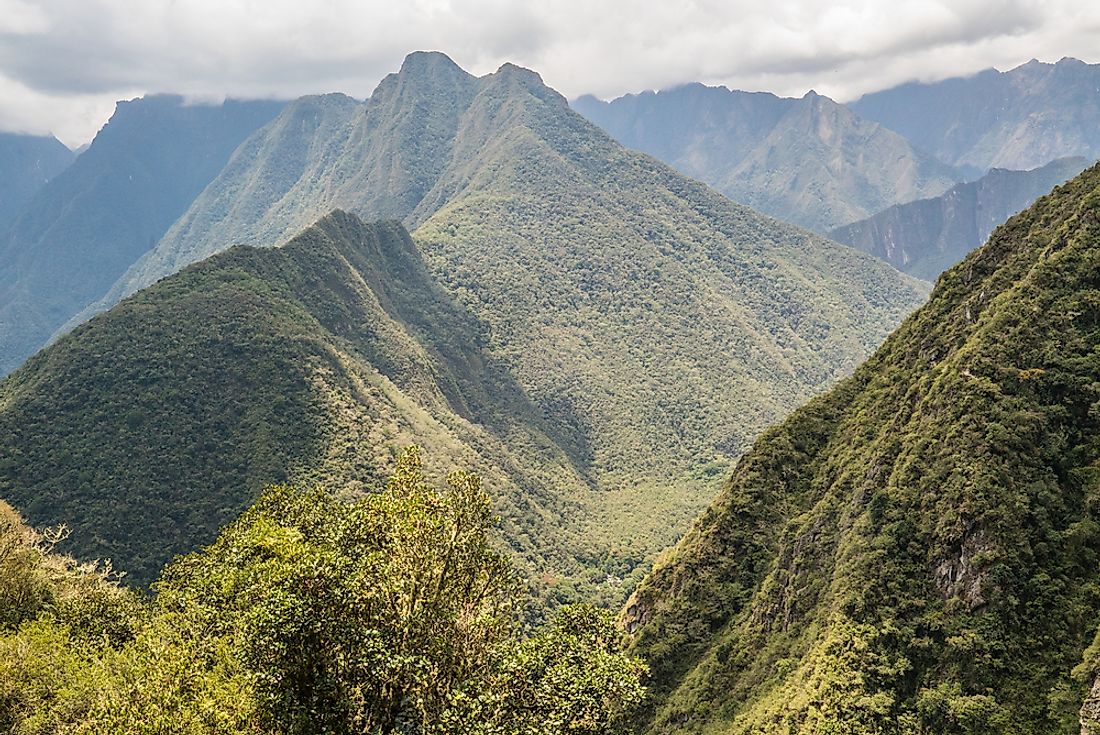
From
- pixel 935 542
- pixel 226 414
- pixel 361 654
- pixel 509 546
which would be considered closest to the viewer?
pixel 361 654

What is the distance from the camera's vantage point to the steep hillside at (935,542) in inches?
1389

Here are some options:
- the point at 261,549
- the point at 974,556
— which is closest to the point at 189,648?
the point at 261,549

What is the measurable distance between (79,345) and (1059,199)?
100584mm

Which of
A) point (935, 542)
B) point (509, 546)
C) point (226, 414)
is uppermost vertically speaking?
point (226, 414)

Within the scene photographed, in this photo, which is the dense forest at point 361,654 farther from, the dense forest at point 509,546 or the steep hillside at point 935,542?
the steep hillside at point 935,542

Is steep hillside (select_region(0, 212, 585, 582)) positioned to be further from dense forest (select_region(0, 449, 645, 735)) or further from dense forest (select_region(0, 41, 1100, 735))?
Result: dense forest (select_region(0, 449, 645, 735))

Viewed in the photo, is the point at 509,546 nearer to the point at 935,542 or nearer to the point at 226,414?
the point at 226,414

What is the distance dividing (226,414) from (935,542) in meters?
78.6

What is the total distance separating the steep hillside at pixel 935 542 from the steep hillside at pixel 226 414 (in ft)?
165

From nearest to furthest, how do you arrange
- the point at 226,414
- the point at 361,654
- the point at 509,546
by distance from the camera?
the point at 361,654
the point at 226,414
the point at 509,546

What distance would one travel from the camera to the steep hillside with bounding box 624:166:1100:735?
35.3 m

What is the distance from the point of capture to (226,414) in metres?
92.1

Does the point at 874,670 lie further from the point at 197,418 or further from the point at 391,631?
the point at 197,418

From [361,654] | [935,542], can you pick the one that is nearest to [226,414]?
[935,542]
